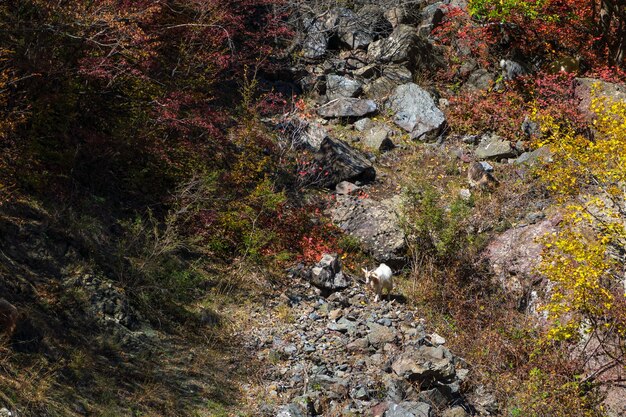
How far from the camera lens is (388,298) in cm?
938

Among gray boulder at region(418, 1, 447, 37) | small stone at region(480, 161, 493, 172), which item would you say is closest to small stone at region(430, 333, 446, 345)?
small stone at region(480, 161, 493, 172)

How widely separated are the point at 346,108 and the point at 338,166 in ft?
7.94

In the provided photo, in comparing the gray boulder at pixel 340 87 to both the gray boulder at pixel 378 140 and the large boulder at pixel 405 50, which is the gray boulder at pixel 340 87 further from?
the gray boulder at pixel 378 140

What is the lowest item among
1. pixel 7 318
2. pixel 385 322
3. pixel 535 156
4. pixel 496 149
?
pixel 496 149

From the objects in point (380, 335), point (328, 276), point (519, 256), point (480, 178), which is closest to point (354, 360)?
point (380, 335)

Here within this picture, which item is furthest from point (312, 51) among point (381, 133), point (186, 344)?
point (186, 344)

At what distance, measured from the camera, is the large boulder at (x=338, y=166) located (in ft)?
39.4

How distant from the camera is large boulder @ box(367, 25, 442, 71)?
1538 cm

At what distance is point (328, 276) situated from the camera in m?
9.42

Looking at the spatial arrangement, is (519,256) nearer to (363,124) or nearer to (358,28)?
(363,124)

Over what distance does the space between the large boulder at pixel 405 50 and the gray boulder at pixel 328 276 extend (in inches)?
294

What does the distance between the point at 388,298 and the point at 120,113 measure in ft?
16.6

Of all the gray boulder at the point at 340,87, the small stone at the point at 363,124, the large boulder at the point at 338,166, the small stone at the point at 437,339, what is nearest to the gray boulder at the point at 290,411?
the small stone at the point at 437,339

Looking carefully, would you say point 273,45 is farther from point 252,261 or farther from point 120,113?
point 252,261
